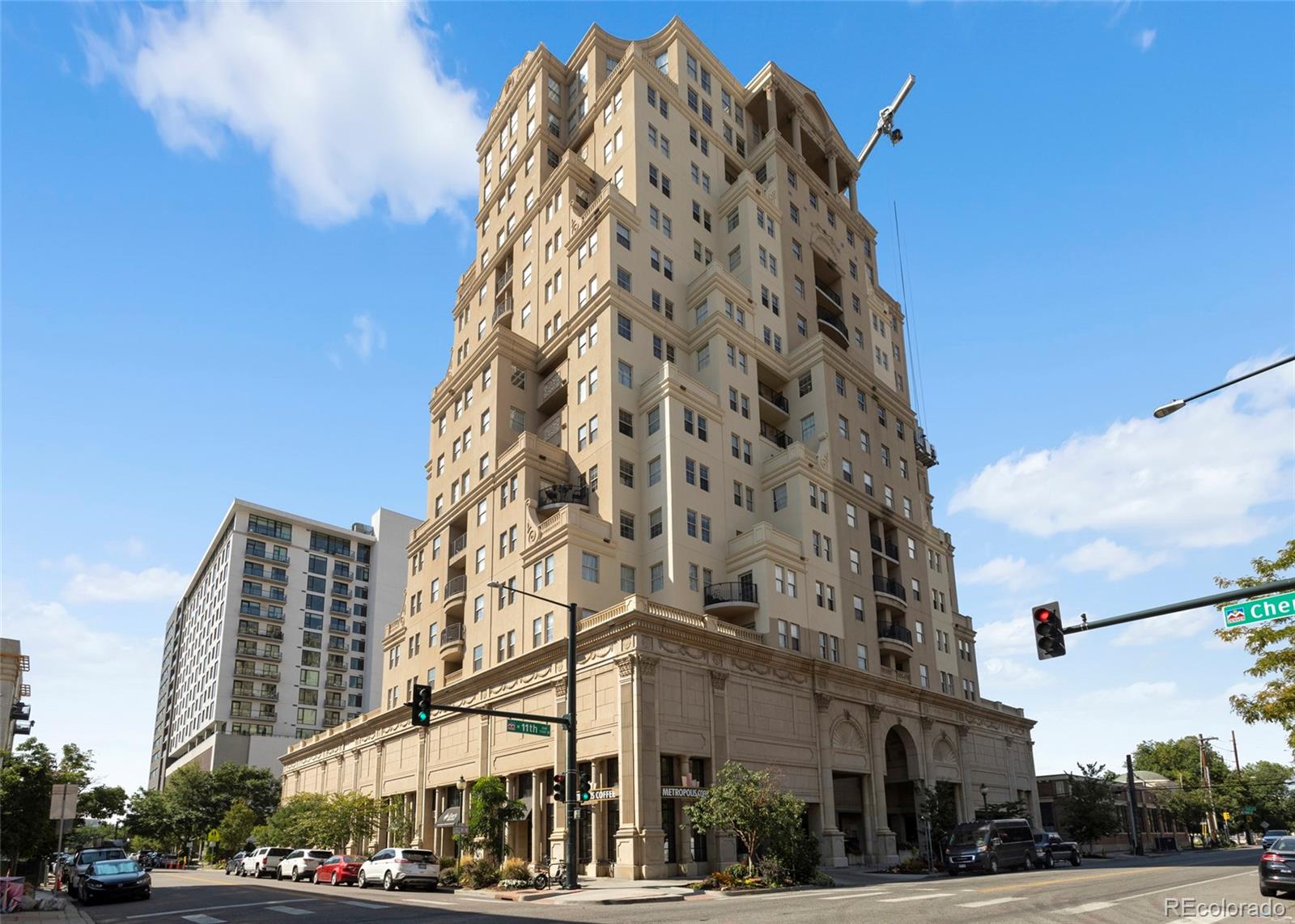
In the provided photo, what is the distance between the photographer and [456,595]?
60.8 metres

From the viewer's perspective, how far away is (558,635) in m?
48.7

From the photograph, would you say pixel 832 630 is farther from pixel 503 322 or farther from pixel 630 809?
pixel 503 322

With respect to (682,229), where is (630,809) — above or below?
below

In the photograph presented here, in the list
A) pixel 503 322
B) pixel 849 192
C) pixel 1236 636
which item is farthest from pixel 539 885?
pixel 849 192

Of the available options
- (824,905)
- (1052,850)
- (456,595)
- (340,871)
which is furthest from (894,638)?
(824,905)

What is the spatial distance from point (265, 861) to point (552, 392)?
3322 centimetres

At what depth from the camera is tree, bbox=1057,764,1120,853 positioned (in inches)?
2827

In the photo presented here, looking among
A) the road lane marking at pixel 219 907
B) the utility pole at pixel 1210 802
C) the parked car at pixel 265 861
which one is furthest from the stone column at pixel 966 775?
the utility pole at pixel 1210 802

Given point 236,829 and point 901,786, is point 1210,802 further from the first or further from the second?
point 236,829

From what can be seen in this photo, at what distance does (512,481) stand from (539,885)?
2541 centimetres

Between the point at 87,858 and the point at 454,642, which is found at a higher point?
the point at 454,642

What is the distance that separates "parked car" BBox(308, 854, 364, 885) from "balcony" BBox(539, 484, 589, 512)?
2089 centimetres

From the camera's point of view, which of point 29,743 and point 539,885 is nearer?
point 539,885

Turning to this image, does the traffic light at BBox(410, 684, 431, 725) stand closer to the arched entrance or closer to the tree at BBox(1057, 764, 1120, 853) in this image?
the arched entrance
